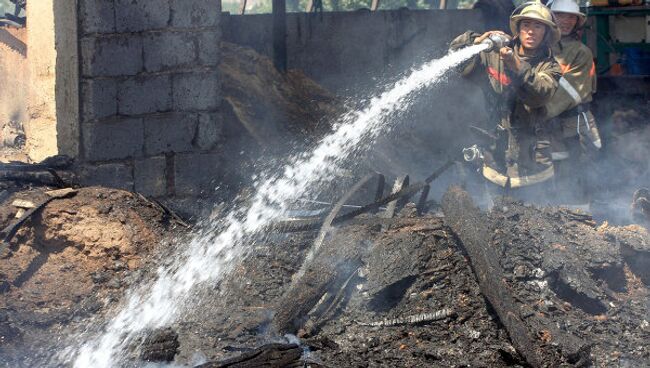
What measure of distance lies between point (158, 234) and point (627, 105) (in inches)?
291

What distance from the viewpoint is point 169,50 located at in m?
7.24

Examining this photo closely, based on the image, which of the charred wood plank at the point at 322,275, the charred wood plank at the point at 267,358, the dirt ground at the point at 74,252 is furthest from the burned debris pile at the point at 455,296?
the dirt ground at the point at 74,252

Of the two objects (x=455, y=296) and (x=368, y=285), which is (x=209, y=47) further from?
(x=455, y=296)

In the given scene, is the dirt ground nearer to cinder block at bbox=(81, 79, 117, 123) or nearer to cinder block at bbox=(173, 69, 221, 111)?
cinder block at bbox=(81, 79, 117, 123)

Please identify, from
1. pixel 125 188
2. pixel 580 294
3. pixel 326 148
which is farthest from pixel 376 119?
pixel 580 294

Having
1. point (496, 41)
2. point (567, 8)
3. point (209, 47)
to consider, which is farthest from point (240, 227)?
point (567, 8)

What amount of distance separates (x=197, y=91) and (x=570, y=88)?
3.55m

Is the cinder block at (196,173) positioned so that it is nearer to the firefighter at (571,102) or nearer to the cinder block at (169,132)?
the cinder block at (169,132)

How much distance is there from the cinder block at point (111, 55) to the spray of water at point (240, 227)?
160cm

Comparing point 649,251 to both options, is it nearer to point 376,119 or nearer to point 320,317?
point 320,317

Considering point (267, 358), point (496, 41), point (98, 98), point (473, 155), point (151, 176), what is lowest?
point (267, 358)

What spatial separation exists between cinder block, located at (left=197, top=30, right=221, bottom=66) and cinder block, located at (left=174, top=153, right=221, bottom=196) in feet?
2.91

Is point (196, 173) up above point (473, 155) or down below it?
below

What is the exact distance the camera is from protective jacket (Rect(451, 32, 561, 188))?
303 inches
